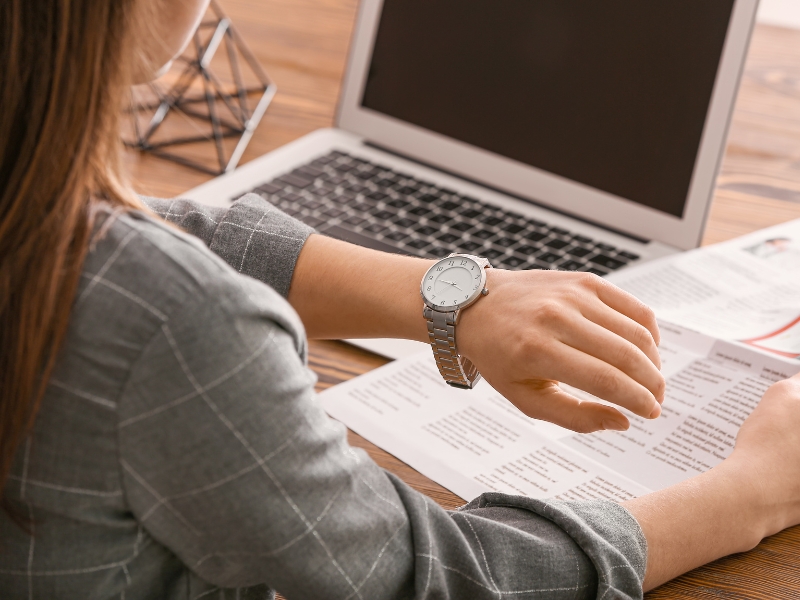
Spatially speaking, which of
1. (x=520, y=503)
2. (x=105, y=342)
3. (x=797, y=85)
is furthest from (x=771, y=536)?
(x=797, y=85)

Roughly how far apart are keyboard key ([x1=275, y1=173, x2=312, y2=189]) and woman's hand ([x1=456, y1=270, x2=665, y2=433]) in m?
0.48

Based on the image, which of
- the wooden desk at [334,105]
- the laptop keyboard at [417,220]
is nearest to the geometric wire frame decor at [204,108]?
the wooden desk at [334,105]

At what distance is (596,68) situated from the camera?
98 cm

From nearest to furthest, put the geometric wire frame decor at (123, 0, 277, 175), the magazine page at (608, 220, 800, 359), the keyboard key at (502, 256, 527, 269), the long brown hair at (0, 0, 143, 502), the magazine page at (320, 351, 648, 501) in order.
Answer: the long brown hair at (0, 0, 143, 502) < the magazine page at (320, 351, 648, 501) < the magazine page at (608, 220, 800, 359) < the keyboard key at (502, 256, 527, 269) < the geometric wire frame decor at (123, 0, 277, 175)

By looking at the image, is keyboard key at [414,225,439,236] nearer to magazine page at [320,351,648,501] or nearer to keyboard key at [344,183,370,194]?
keyboard key at [344,183,370,194]

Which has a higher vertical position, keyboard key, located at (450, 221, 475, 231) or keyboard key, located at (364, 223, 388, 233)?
keyboard key, located at (450, 221, 475, 231)

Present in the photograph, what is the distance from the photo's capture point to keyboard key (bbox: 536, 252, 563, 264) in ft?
3.09

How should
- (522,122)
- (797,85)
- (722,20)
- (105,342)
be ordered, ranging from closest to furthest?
(105,342)
(722,20)
(522,122)
(797,85)

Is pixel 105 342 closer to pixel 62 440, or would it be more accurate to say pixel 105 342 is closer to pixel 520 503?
pixel 62 440

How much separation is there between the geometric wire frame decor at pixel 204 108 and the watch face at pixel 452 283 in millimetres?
529

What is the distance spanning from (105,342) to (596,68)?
727 mm

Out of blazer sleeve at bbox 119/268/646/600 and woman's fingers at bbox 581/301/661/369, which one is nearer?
blazer sleeve at bbox 119/268/646/600

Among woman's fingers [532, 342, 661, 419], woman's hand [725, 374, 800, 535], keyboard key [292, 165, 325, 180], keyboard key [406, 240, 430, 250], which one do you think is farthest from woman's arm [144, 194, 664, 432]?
keyboard key [292, 165, 325, 180]

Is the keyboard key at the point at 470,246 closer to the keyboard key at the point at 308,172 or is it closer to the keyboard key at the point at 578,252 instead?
the keyboard key at the point at 578,252
